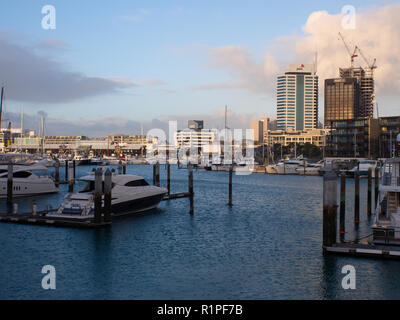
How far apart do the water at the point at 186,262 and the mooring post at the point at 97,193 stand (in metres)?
1.03

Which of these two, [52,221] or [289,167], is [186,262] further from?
[289,167]

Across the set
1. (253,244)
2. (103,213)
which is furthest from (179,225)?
(253,244)

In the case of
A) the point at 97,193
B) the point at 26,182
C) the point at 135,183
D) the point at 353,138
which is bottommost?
the point at 26,182

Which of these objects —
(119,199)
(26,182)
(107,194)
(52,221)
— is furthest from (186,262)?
(26,182)

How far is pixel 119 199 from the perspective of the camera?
120 feet

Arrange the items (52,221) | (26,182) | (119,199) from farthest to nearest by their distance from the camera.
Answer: (26,182)
(119,199)
(52,221)

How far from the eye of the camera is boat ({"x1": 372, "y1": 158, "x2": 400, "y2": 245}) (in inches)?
992

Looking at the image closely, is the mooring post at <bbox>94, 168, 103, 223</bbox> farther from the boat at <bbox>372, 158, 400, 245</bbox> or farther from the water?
the boat at <bbox>372, 158, 400, 245</bbox>

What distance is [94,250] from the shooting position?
86.5ft

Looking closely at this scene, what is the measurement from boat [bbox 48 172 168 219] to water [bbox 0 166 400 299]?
1.41 meters

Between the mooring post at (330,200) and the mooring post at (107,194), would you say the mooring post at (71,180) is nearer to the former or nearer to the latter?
the mooring post at (107,194)

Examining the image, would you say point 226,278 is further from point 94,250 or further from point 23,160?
point 23,160

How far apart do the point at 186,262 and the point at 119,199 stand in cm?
1359

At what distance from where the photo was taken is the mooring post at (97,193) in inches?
1174
